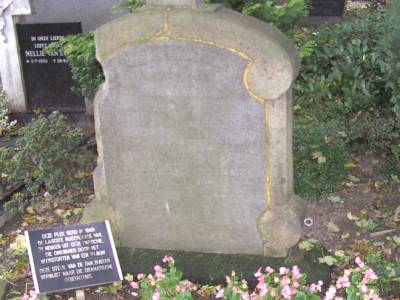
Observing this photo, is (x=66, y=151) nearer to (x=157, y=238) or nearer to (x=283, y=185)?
(x=157, y=238)

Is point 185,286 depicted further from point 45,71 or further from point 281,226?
point 45,71

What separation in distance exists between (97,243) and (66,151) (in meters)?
1.67

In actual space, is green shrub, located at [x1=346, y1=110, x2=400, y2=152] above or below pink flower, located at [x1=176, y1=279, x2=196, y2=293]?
above

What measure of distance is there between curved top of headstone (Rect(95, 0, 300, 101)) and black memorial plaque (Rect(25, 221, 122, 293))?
1354 millimetres

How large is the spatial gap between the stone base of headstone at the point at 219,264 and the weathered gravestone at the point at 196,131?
0.20 ft

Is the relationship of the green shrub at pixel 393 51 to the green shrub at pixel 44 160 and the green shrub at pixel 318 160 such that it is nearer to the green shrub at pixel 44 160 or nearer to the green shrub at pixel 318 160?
the green shrub at pixel 318 160

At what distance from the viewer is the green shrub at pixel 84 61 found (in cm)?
690

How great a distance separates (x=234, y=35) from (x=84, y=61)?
11.8 ft

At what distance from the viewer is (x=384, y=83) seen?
591 cm

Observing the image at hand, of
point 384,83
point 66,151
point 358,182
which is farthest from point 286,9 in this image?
point 66,151

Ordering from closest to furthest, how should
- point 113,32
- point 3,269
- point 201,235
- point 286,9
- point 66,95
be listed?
1. point 113,32
2. point 201,235
3. point 3,269
4. point 286,9
5. point 66,95

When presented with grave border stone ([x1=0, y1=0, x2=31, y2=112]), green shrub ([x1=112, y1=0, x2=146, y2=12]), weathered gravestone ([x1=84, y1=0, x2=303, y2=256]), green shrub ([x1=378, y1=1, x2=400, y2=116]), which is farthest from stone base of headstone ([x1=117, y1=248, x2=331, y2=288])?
grave border stone ([x1=0, y1=0, x2=31, y2=112])

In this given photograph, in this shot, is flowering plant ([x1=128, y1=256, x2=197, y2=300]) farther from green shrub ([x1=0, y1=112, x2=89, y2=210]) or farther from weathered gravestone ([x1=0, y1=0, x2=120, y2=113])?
weathered gravestone ([x1=0, y1=0, x2=120, y2=113])

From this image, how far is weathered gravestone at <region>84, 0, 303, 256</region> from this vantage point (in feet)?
12.4
